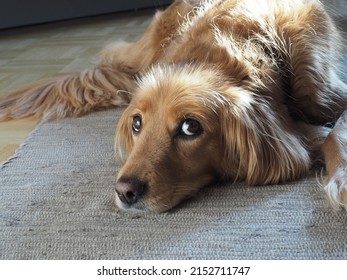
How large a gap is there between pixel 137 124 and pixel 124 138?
0.52 ft

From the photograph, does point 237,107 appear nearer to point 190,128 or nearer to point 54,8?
point 190,128

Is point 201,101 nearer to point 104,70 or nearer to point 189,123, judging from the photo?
point 189,123

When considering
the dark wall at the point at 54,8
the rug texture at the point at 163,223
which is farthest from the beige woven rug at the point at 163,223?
the dark wall at the point at 54,8

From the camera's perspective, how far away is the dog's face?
137 cm

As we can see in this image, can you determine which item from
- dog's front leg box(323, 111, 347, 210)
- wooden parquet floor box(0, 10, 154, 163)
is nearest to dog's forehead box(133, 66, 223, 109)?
dog's front leg box(323, 111, 347, 210)

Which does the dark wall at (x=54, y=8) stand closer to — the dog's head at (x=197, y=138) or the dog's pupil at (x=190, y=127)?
the dog's head at (x=197, y=138)

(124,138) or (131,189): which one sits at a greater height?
(131,189)

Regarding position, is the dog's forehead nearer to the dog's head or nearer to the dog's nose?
the dog's head

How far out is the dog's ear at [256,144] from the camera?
144cm

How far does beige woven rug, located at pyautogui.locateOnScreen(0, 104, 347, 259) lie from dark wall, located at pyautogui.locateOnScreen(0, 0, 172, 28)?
2.70m

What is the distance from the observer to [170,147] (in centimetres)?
142

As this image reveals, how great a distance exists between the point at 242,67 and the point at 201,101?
181mm

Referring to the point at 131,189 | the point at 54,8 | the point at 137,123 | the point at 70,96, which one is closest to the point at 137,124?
the point at 137,123
